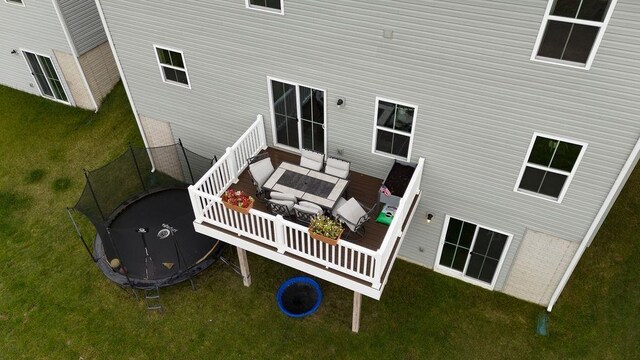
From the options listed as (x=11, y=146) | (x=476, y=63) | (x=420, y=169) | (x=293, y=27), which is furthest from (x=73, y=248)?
(x=476, y=63)

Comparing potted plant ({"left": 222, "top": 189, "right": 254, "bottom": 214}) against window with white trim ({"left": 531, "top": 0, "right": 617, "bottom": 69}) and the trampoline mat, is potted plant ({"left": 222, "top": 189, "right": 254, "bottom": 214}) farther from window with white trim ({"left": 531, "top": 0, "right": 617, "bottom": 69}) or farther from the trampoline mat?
window with white trim ({"left": 531, "top": 0, "right": 617, "bottom": 69})

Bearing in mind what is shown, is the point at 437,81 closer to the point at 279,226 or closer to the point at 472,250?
the point at 279,226

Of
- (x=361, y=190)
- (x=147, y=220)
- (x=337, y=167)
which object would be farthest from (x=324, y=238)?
(x=147, y=220)

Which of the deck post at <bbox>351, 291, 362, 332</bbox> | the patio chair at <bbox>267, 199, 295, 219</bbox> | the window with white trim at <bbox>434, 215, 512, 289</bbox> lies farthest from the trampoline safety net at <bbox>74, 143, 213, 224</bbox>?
the window with white trim at <bbox>434, 215, 512, 289</bbox>

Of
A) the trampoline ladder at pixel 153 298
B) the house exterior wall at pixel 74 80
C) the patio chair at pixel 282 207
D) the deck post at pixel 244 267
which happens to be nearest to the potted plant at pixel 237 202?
the patio chair at pixel 282 207

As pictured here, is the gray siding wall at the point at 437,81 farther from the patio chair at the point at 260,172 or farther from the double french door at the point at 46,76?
the double french door at the point at 46,76

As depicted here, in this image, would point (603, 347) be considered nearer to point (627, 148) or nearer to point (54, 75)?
point (627, 148)
